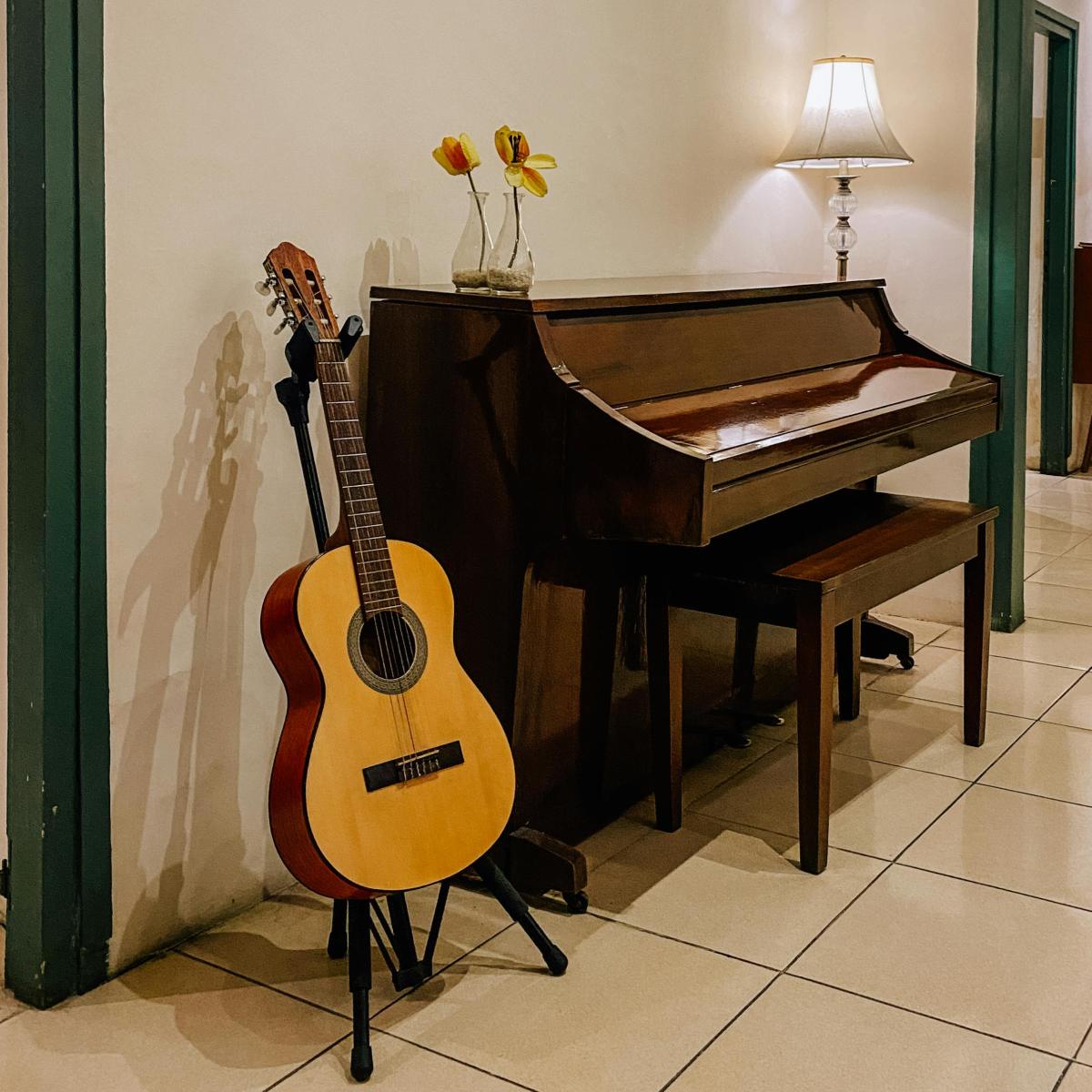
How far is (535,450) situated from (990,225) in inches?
83.4

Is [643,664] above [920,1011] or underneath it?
above

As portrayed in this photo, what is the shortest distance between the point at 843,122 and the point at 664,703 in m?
1.84

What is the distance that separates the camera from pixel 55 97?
1.84 metres

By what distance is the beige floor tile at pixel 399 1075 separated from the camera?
180cm

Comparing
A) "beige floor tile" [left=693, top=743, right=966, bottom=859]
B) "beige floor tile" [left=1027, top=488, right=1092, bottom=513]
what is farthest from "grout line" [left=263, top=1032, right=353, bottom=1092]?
"beige floor tile" [left=1027, top=488, right=1092, bottom=513]

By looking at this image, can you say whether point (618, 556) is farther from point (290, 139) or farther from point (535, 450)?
point (290, 139)

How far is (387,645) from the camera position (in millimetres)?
1961

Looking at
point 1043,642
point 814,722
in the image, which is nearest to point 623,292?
point 814,722

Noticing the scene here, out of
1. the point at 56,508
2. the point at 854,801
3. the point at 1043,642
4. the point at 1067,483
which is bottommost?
the point at 854,801

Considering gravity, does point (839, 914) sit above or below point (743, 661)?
below

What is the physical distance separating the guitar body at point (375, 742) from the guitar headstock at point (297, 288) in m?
0.37

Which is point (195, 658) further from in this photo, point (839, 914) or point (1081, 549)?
point (1081, 549)

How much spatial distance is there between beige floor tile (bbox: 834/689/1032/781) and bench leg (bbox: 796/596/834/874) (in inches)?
22.5

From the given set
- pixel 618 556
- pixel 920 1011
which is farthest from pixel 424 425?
pixel 920 1011
